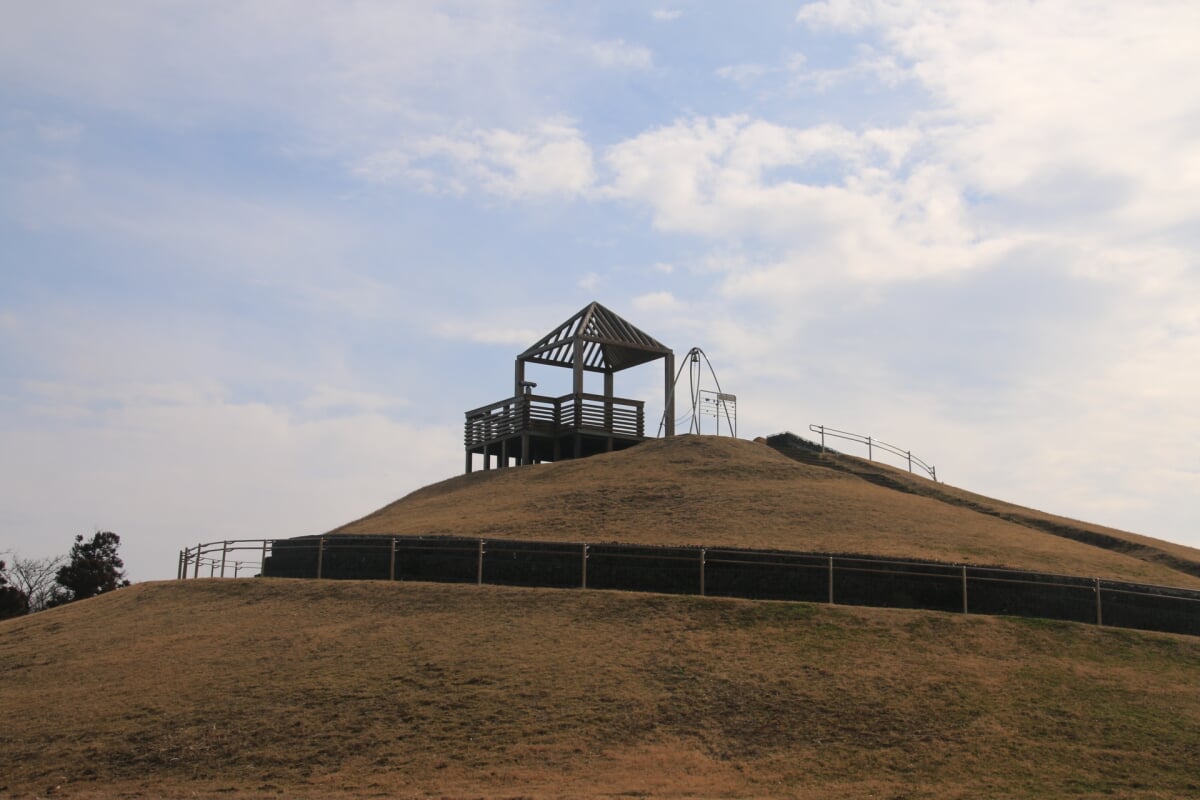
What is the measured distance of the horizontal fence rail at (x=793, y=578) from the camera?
23547 millimetres

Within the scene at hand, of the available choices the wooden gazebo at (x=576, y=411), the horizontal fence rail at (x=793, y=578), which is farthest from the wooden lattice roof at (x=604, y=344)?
the horizontal fence rail at (x=793, y=578)

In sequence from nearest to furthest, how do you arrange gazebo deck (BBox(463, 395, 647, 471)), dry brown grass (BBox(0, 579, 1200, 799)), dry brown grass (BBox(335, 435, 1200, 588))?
1. dry brown grass (BBox(0, 579, 1200, 799))
2. dry brown grass (BBox(335, 435, 1200, 588))
3. gazebo deck (BBox(463, 395, 647, 471))

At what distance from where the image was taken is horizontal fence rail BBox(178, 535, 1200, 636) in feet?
77.3

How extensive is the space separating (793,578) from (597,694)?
6.61 meters

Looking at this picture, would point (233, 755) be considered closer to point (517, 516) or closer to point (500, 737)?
point (500, 737)

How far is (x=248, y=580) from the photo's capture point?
29.2 m

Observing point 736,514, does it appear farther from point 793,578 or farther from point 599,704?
point 599,704

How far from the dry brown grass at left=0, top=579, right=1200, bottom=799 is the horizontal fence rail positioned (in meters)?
0.80

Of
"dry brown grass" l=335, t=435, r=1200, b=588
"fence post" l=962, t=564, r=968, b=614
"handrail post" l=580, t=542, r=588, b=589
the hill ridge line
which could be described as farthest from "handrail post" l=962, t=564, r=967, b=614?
the hill ridge line

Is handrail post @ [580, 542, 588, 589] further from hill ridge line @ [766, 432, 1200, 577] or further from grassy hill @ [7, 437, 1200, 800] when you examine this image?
hill ridge line @ [766, 432, 1200, 577]

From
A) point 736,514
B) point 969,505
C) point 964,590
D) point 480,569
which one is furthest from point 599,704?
point 969,505

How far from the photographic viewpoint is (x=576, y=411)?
44.6 meters

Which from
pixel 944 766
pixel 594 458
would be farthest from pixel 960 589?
pixel 594 458

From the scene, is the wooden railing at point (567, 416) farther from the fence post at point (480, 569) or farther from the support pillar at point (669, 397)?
the fence post at point (480, 569)
